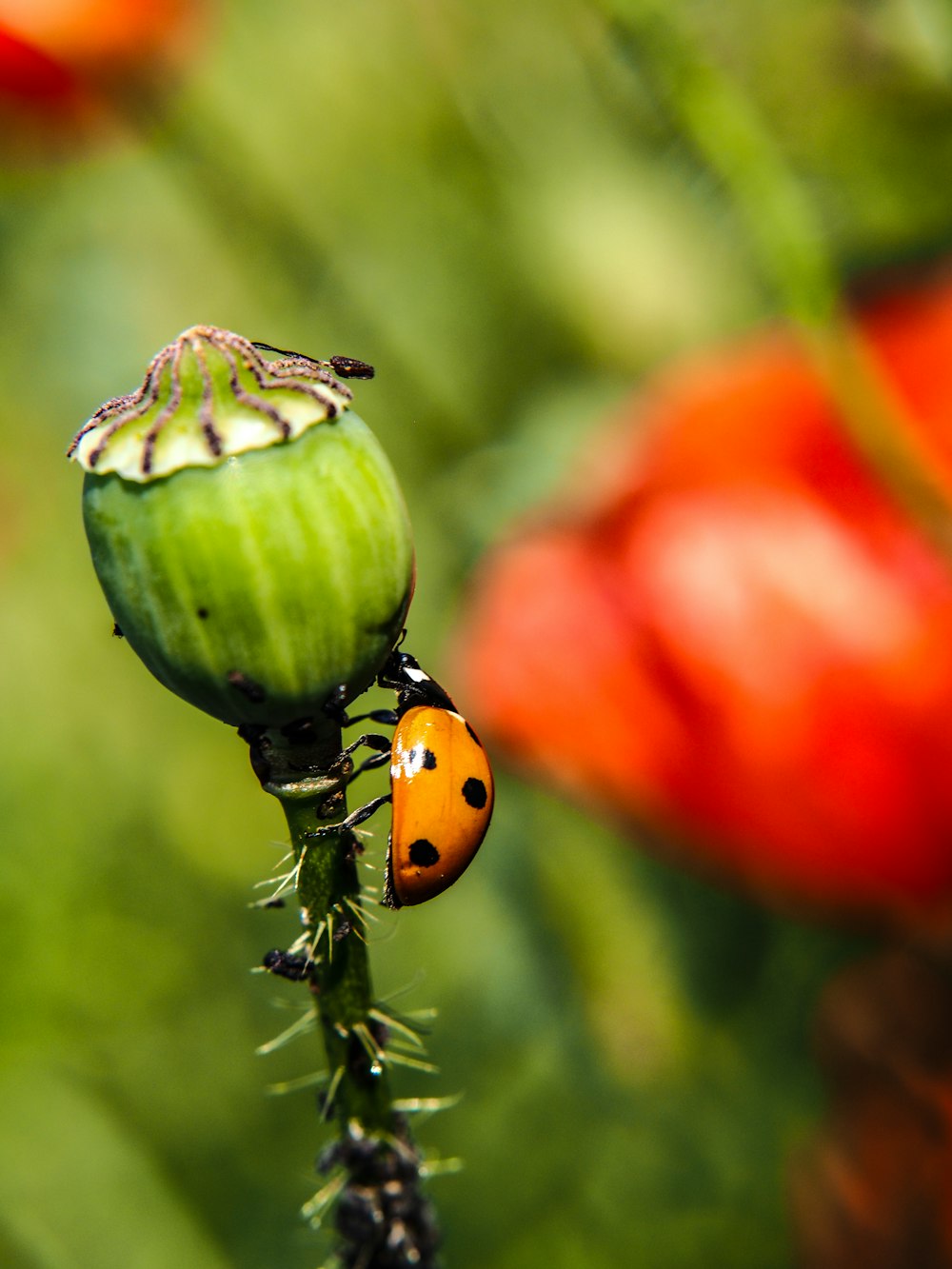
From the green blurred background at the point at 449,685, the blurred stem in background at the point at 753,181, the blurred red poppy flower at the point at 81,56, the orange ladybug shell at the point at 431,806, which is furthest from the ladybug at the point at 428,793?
the blurred red poppy flower at the point at 81,56

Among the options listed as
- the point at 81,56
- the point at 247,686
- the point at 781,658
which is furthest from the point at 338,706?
the point at 81,56

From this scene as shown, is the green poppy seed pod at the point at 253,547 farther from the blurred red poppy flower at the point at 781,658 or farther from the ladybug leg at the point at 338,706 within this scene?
the blurred red poppy flower at the point at 781,658

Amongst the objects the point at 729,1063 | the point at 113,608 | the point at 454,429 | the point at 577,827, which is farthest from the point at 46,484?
the point at 113,608

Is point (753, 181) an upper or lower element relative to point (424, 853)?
upper

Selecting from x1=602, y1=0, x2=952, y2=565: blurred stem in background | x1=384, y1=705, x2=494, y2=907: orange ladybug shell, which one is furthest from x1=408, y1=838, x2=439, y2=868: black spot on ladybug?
x1=602, y1=0, x2=952, y2=565: blurred stem in background

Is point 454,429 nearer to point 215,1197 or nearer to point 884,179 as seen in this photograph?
point 884,179

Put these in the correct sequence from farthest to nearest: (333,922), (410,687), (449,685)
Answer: (449,685) < (410,687) < (333,922)

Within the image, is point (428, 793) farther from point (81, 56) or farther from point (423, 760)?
point (81, 56)
